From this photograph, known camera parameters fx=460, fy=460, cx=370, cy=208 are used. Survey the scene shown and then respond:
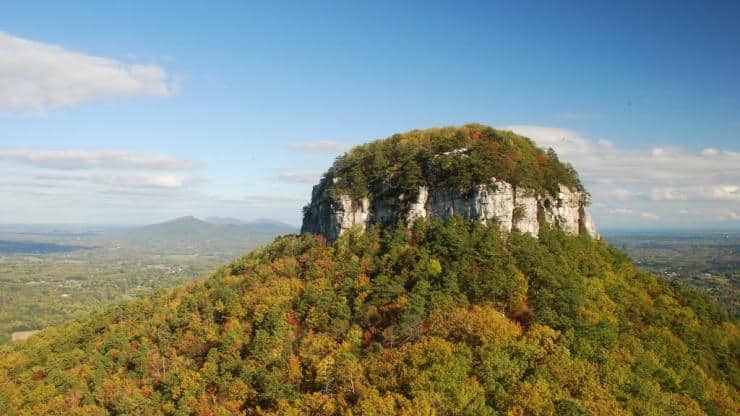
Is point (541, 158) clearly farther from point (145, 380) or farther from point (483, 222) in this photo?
point (145, 380)

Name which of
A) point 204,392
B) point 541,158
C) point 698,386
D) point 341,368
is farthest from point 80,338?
point 698,386

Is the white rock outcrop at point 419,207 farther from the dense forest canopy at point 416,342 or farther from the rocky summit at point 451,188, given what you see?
the dense forest canopy at point 416,342

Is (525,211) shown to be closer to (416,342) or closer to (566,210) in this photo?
(566,210)

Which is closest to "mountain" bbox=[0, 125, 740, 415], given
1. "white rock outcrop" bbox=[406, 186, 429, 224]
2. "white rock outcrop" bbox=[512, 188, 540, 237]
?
"white rock outcrop" bbox=[406, 186, 429, 224]

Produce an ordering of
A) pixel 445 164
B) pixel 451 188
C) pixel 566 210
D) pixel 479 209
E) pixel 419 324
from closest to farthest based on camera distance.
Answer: pixel 419 324 < pixel 479 209 < pixel 451 188 < pixel 445 164 < pixel 566 210

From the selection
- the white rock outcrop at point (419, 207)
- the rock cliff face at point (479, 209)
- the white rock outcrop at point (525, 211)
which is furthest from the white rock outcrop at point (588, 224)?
the white rock outcrop at point (419, 207)

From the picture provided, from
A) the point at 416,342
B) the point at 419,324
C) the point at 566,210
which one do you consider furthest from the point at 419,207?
the point at 416,342

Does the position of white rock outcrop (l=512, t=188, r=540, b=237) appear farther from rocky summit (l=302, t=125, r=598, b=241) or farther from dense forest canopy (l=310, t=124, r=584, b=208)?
dense forest canopy (l=310, t=124, r=584, b=208)
